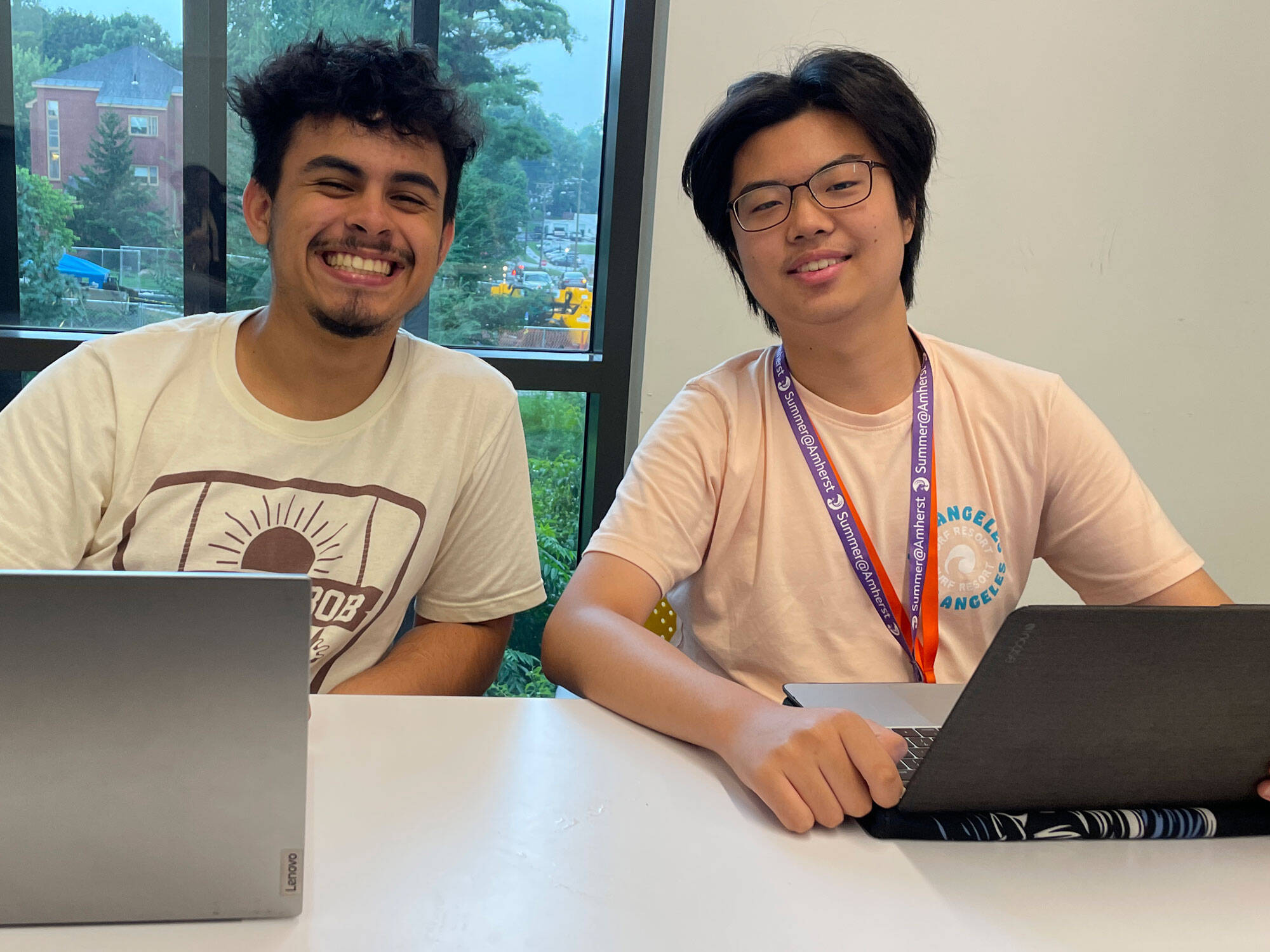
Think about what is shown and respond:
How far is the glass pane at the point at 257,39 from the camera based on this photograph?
92.8 inches

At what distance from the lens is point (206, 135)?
236cm

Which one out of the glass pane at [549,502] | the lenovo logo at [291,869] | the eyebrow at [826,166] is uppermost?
the eyebrow at [826,166]

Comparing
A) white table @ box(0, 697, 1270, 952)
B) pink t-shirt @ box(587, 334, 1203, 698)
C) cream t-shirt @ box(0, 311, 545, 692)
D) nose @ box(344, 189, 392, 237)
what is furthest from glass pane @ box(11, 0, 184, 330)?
white table @ box(0, 697, 1270, 952)

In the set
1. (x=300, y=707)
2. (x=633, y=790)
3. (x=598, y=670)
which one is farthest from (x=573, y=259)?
(x=300, y=707)

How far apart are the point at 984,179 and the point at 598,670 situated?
6.22 feet

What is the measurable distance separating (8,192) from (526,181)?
1195 millimetres

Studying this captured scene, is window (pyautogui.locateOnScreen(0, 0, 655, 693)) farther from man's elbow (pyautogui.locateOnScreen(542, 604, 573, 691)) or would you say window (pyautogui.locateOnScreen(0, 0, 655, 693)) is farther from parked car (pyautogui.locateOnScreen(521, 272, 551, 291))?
man's elbow (pyautogui.locateOnScreen(542, 604, 573, 691))

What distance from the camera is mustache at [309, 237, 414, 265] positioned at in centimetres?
152

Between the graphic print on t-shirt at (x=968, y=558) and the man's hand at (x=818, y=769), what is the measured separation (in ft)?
1.76

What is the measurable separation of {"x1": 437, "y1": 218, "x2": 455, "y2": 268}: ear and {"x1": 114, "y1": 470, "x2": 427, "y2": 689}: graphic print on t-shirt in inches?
15.9

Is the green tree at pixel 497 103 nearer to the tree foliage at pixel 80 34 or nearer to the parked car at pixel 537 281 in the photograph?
the parked car at pixel 537 281

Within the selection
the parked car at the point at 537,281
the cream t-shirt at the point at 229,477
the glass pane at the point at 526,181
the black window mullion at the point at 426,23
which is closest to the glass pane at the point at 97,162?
the black window mullion at the point at 426,23

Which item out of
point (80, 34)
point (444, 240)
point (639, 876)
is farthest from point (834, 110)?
point (80, 34)

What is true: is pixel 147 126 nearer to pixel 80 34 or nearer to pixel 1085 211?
pixel 80 34
